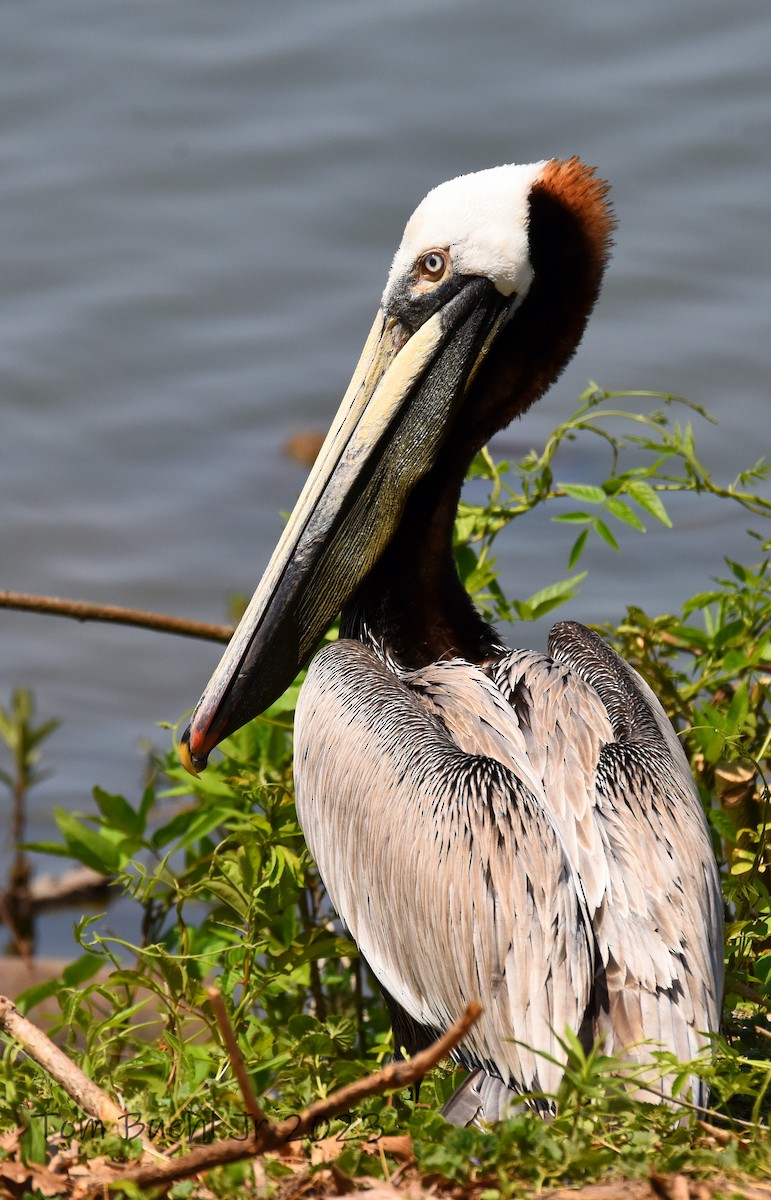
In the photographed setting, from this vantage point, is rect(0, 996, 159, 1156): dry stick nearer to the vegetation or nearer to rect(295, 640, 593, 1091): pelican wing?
the vegetation

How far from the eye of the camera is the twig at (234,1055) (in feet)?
5.93

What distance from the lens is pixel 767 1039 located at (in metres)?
2.89

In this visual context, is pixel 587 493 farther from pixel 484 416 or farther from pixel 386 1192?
pixel 386 1192

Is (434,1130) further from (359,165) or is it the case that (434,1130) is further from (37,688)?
(359,165)

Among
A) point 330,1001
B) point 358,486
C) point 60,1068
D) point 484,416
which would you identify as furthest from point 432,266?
point 60,1068

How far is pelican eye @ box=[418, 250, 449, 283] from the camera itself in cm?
343

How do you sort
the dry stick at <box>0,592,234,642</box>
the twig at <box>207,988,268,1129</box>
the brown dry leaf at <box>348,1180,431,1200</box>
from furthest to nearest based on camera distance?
the dry stick at <box>0,592,234,642</box> → the brown dry leaf at <box>348,1180,431,1200</box> → the twig at <box>207,988,268,1129</box>

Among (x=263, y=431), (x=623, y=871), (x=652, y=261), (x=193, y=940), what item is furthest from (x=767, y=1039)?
(x=652, y=261)

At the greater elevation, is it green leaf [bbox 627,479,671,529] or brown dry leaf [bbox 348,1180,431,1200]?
green leaf [bbox 627,479,671,529]

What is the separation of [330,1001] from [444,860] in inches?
45.2

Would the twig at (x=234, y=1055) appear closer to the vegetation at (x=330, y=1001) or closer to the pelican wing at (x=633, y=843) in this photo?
the vegetation at (x=330, y=1001)

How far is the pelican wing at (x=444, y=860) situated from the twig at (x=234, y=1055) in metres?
0.52

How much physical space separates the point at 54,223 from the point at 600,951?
23.8ft

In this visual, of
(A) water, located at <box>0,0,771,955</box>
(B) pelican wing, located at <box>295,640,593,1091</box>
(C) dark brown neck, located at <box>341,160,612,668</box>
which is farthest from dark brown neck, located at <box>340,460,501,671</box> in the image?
(A) water, located at <box>0,0,771,955</box>
